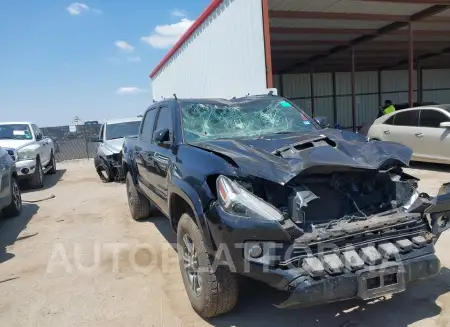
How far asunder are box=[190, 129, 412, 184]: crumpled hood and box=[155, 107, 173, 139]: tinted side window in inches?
32.0

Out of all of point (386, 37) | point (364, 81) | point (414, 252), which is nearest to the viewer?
point (414, 252)

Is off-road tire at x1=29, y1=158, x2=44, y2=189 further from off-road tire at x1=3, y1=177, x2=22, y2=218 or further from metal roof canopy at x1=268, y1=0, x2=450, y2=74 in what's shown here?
metal roof canopy at x1=268, y1=0, x2=450, y2=74

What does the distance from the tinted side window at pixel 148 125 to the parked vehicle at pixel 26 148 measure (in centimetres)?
525

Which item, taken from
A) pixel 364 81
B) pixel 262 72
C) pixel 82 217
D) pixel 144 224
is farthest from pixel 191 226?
pixel 364 81

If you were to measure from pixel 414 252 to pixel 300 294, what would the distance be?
95 cm

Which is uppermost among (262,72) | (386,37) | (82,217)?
(386,37)

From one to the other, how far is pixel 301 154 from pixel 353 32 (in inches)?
571

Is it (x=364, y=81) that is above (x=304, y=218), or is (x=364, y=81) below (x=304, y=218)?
above

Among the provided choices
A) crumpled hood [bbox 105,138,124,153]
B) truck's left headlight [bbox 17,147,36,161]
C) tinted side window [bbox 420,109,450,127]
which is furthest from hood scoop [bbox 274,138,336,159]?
truck's left headlight [bbox 17,147,36,161]

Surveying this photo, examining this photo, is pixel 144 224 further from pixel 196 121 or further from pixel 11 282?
pixel 196 121

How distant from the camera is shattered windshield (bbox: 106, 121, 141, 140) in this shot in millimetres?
11258

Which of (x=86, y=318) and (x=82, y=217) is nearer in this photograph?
(x=86, y=318)

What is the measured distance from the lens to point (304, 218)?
285 cm

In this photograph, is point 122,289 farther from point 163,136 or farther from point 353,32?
point 353,32
